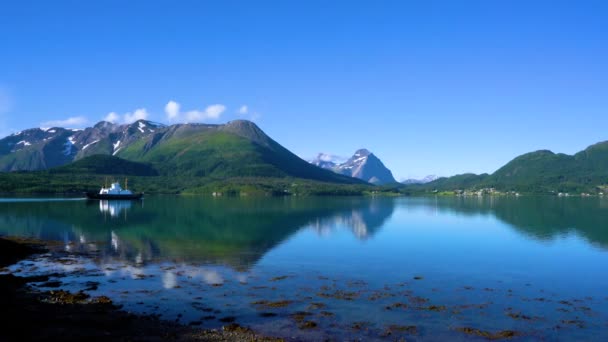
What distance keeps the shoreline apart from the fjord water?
60.3 inches

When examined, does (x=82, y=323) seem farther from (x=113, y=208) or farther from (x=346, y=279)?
(x=113, y=208)

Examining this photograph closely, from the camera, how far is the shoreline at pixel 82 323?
2178 centimetres

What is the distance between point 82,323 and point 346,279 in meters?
21.1

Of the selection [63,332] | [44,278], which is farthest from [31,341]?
[44,278]

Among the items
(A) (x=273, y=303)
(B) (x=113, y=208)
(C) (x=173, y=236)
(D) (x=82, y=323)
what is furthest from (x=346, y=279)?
(B) (x=113, y=208)

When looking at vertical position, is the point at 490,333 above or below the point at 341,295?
below

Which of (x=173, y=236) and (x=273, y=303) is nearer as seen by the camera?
(x=273, y=303)

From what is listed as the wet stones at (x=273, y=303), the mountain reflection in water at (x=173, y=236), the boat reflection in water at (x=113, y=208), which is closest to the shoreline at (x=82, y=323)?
the wet stones at (x=273, y=303)

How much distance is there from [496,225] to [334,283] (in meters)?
70.6

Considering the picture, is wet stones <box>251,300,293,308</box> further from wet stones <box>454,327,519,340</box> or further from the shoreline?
wet stones <box>454,327,519,340</box>

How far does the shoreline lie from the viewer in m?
21.8

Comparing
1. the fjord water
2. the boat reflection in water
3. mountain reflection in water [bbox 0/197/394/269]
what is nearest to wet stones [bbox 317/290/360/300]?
the fjord water

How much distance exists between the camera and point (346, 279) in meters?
38.8

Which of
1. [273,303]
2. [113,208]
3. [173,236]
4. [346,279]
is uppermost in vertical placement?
[113,208]
